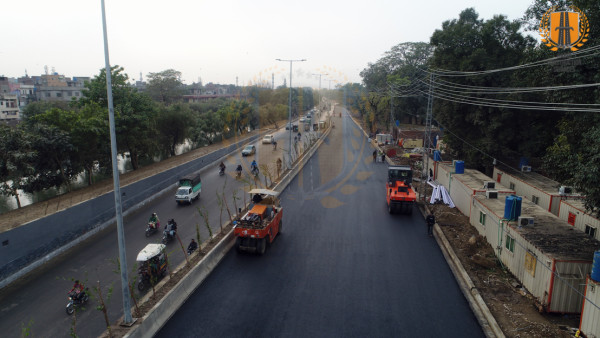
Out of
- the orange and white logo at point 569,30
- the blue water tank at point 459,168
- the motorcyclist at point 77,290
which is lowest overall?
the motorcyclist at point 77,290

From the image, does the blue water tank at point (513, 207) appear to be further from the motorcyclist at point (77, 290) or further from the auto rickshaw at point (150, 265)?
the motorcyclist at point (77, 290)

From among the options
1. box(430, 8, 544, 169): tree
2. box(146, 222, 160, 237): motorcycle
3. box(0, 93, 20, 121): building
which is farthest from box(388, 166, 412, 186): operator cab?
box(0, 93, 20, 121): building

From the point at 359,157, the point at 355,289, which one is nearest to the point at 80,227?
the point at 355,289

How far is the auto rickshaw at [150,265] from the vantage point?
44.0 feet

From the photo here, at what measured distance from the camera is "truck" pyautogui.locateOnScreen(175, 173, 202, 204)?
2403 centimetres

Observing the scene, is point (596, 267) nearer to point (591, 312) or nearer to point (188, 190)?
point (591, 312)

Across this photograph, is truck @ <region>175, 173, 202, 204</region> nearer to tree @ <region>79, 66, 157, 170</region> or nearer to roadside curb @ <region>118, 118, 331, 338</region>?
roadside curb @ <region>118, 118, 331, 338</region>

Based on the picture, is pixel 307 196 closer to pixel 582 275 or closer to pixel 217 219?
pixel 217 219

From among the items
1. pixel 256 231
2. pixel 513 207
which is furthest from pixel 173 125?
pixel 513 207

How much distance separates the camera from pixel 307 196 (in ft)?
89.1

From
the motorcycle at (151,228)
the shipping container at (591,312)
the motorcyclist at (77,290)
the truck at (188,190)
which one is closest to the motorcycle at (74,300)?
the motorcyclist at (77,290)

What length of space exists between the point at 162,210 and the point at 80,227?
18.2ft

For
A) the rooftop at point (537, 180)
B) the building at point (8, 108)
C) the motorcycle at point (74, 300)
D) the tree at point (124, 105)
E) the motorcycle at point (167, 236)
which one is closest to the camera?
the motorcycle at point (74, 300)

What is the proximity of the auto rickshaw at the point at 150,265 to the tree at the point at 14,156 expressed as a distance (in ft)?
50.0
